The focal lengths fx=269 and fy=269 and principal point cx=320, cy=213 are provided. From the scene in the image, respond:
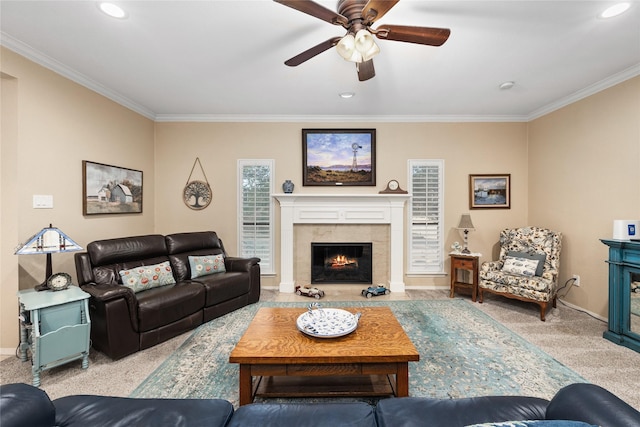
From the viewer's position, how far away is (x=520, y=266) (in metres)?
3.58

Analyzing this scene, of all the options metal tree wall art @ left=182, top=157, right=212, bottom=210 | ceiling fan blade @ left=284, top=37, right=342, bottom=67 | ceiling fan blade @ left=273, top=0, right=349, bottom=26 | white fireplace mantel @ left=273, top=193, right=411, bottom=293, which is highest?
ceiling fan blade @ left=273, top=0, right=349, bottom=26

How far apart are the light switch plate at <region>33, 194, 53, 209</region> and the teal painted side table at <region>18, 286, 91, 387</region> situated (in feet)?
2.71

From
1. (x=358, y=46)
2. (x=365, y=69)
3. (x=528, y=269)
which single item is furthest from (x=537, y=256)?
(x=358, y=46)

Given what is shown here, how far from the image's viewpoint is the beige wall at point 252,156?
253 centimetres

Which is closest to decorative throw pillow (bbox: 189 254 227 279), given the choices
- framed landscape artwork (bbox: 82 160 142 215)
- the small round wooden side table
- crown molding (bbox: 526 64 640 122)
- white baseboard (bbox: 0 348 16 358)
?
framed landscape artwork (bbox: 82 160 142 215)

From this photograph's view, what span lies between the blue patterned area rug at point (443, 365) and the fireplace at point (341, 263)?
4.60 feet

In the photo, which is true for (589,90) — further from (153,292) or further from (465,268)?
(153,292)

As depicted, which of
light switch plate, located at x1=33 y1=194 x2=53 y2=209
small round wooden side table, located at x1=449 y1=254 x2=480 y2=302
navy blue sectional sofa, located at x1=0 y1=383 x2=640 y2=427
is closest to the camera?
navy blue sectional sofa, located at x1=0 y1=383 x2=640 y2=427

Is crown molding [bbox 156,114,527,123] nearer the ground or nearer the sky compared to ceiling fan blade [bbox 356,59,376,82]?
nearer the sky

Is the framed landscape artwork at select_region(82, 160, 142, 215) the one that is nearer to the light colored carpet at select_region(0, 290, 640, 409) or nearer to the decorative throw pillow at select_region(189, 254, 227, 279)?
the decorative throw pillow at select_region(189, 254, 227, 279)

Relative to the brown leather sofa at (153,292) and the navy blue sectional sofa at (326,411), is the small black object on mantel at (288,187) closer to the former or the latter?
the brown leather sofa at (153,292)

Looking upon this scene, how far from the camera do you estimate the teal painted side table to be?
2068mm

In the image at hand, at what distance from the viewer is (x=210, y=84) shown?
325 centimetres

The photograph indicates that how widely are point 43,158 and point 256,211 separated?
2.51 metres
